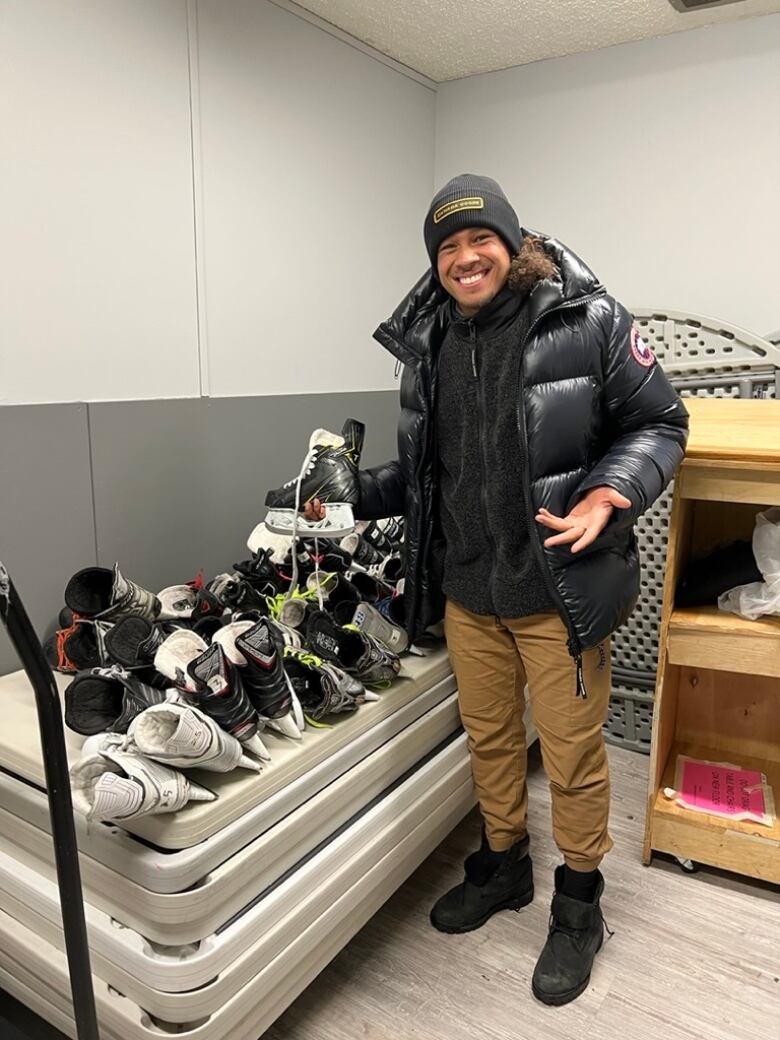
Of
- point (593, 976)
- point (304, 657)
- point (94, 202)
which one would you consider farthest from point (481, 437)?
point (593, 976)

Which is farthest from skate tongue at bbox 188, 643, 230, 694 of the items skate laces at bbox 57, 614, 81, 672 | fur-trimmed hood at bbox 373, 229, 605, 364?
fur-trimmed hood at bbox 373, 229, 605, 364

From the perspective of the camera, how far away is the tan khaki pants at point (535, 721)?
1.54 meters

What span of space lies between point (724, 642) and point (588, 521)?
69 centimetres

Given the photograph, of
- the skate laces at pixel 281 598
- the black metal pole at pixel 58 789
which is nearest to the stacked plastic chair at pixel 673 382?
the skate laces at pixel 281 598

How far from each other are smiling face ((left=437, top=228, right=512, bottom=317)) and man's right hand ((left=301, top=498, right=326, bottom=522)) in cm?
52

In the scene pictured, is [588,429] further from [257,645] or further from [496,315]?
[257,645]

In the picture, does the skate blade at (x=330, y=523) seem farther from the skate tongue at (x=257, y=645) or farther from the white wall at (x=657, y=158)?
the white wall at (x=657, y=158)

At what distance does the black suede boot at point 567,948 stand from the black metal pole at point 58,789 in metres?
0.95

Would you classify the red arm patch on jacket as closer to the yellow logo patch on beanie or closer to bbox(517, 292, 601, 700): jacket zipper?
bbox(517, 292, 601, 700): jacket zipper

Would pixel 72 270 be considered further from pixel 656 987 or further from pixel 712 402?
pixel 656 987

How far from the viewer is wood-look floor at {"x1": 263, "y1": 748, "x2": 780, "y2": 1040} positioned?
151 centimetres

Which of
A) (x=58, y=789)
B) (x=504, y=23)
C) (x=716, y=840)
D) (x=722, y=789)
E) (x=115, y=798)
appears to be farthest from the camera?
(x=504, y=23)

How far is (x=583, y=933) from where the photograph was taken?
5.40ft

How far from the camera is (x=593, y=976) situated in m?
1.64
